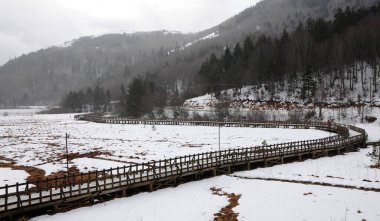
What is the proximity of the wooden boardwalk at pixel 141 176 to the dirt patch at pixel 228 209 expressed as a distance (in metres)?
4.33

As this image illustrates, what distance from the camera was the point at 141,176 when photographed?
24.7m

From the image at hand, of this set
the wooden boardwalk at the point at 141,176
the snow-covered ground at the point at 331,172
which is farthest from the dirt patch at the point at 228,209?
the snow-covered ground at the point at 331,172

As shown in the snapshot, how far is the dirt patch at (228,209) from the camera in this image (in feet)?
62.8

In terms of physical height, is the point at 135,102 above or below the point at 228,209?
above

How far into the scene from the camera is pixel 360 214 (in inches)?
755

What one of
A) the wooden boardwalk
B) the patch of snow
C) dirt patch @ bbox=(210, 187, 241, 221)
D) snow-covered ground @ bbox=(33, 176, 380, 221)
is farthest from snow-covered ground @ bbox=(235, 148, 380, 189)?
the patch of snow

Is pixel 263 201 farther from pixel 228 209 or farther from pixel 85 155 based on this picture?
pixel 85 155

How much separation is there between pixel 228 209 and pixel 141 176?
7.28 meters

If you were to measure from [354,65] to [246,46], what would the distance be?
116 feet

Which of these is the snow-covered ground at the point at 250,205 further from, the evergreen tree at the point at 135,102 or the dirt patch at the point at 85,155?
the evergreen tree at the point at 135,102

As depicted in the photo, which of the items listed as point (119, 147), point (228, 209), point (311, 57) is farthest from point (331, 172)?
point (311, 57)

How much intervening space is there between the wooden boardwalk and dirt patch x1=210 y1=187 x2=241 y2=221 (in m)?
4.33

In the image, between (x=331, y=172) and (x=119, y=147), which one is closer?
(x=331, y=172)

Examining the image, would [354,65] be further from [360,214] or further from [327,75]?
→ [360,214]
